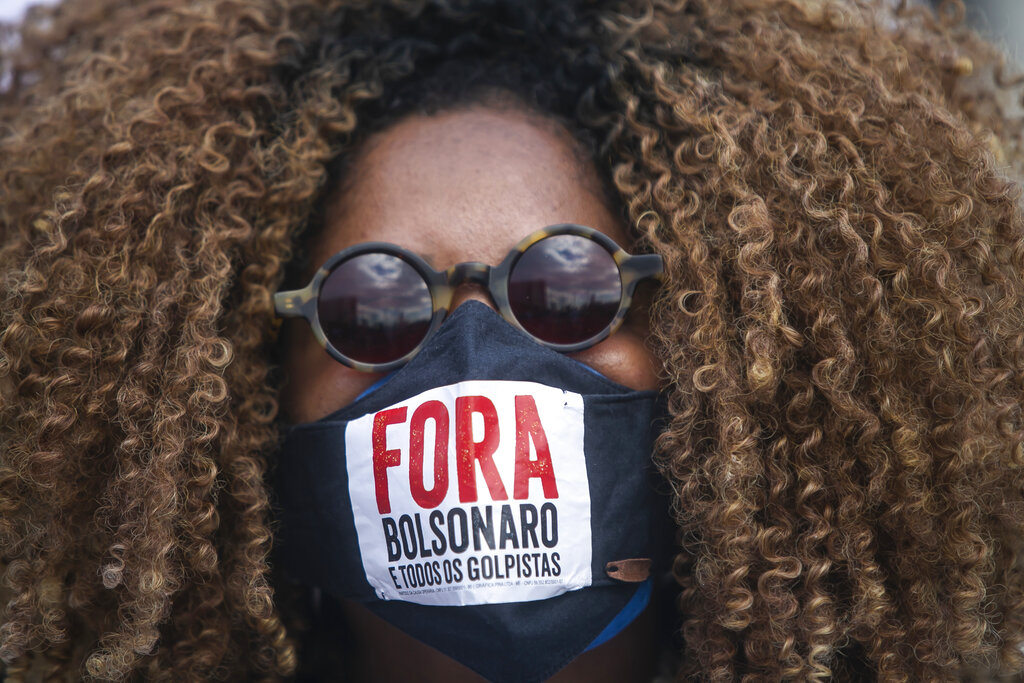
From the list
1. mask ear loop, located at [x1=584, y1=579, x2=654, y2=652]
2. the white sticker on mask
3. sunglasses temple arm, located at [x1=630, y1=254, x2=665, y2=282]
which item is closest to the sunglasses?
sunglasses temple arm, located at [x1=630, y1=254, x2=665, y2=282]

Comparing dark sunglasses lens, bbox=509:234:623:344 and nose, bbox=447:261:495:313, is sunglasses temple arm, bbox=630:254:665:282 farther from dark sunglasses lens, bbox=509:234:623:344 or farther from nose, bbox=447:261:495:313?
nose, bbox=447:261:495:313

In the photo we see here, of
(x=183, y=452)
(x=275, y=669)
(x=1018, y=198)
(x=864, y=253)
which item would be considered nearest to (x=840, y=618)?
(x=864, y=253)

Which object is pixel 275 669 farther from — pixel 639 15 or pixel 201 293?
pixel 639 15

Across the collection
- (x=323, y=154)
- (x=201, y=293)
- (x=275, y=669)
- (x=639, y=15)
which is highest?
(x=639, y=15)

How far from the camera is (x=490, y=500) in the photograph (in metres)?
1.84

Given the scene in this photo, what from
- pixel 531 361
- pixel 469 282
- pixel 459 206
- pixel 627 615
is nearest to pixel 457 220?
pixel 459 206

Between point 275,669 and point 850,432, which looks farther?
point 275,669

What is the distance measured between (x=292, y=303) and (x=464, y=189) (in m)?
0.49

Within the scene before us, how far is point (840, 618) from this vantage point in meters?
1.87

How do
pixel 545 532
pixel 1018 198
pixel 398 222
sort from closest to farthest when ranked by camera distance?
1. pixel 545 532
2. pixel 1018 198
3. pixel 398 222

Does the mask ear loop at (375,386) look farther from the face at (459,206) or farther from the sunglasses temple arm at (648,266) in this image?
the sunglasses temple arm at (648,266)

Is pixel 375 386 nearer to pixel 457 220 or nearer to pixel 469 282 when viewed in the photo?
pixel 469 282

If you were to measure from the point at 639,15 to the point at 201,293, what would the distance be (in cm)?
132

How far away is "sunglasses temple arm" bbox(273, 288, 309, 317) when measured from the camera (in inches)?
82.9
